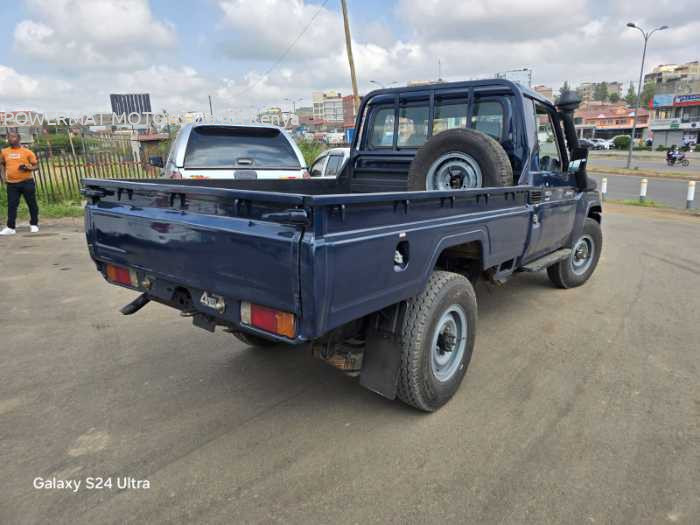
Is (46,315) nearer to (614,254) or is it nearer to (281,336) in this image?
(281,336)

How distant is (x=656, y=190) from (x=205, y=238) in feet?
66.0

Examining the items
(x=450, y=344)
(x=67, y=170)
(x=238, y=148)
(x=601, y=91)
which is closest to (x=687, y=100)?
(x=67, y=170)

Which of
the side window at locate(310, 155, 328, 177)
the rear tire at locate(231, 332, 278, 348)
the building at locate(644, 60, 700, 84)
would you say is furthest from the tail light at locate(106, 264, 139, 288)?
the building at locate(644, 60, 700, 84)

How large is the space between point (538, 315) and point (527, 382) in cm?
156

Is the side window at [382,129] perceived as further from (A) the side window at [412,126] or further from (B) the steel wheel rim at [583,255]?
(B) the steel wheel rim at [583,255]

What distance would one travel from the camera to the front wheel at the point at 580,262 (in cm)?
549

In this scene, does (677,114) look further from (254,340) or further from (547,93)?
(254,340)

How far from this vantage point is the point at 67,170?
11867mm

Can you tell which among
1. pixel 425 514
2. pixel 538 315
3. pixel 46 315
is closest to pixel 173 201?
pixel 425 514

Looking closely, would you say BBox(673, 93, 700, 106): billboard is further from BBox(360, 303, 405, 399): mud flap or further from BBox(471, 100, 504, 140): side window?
BBox(360, 303, 405, 399): mud flap

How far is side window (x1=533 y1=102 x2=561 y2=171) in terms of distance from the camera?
172 inches

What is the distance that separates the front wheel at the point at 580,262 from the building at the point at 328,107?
100m

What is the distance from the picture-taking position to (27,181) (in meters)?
8.76

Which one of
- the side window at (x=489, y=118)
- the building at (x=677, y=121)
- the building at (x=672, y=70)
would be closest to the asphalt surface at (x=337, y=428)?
the side window at (x=489, y=118)
